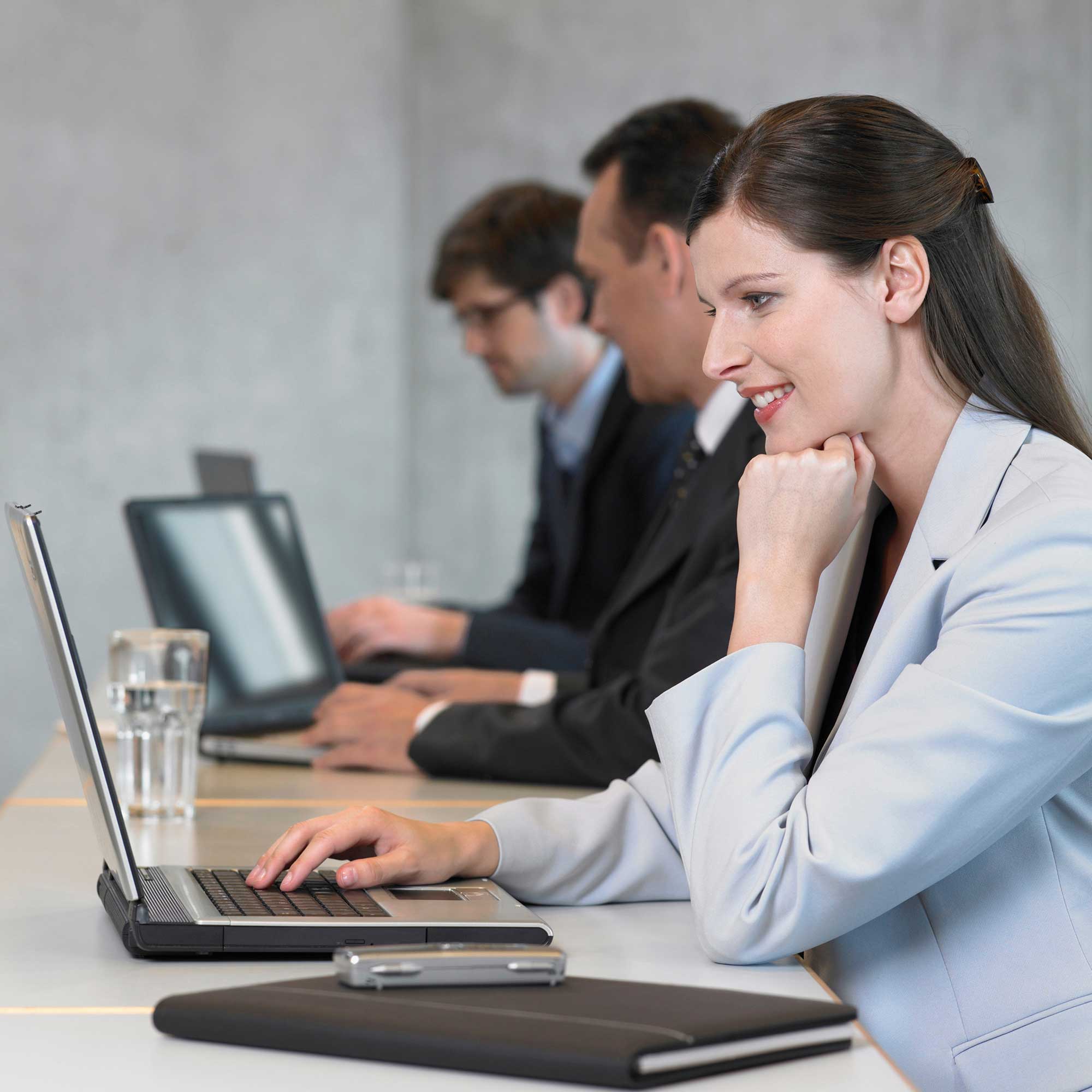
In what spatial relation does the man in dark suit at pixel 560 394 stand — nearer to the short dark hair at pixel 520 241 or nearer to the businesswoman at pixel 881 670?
the short dark hair at pixel 520 241

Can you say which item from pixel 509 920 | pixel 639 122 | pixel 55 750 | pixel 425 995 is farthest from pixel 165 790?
pixel 639 122

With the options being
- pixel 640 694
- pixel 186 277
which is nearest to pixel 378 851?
pixel 640 694

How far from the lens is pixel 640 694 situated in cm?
163

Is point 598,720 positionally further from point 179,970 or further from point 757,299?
point 179,970

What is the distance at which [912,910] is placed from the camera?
3.44 feet

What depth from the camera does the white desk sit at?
755mm

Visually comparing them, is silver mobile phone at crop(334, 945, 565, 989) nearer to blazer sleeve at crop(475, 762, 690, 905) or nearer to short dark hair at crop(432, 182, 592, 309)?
blazer sleeve at crop(475, 762, 690, 905)

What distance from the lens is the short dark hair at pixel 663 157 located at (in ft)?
7.10

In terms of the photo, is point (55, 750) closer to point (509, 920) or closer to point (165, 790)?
point (165, 790)

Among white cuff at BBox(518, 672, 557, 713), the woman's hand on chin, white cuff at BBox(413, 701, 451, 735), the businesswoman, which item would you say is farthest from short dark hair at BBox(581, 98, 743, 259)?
the woman's hand on chin

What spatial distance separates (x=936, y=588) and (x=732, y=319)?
31 cm

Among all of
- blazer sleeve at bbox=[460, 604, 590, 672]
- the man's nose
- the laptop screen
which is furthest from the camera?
the man's nose

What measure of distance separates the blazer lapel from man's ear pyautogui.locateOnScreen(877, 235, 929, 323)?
0.33 ft

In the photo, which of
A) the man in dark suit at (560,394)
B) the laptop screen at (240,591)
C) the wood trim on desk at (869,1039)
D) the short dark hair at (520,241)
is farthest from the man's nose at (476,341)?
the wood trim on desk at (869,1039)
